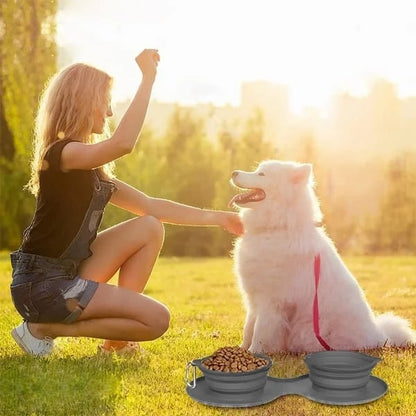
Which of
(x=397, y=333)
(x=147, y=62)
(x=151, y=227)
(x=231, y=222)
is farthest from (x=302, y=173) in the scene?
(x=397, y=333)

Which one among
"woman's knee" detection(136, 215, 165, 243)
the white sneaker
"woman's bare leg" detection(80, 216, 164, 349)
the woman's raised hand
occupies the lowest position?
the white sneaker

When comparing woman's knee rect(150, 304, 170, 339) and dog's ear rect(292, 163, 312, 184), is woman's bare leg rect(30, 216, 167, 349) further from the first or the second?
dog's ear rect(292, 163, 312, 184)

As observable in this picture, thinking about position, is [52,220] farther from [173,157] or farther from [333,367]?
[173,157]

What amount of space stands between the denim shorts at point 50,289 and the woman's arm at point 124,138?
619 mm

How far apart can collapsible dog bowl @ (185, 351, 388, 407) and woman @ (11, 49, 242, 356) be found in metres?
0.72

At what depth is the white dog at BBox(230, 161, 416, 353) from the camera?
162 inches

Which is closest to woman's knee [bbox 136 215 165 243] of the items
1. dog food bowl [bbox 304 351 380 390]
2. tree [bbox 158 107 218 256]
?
dog food bowl [bbox 304 351 380 390]

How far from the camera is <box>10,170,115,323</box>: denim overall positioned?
372 cm

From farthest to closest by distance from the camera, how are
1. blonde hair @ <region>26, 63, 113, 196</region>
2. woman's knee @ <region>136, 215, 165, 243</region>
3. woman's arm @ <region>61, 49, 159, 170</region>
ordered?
woman's knee @ <region>136, 215, 165, 243</region> < blonde hair @ <region>26, 63, 113, 196</region> < woman's arm @ <region>61, 49, 159, 170</region>

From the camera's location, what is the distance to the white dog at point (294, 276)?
411 centimetres

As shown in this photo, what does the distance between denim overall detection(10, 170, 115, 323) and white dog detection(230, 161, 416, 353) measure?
1.03 metres

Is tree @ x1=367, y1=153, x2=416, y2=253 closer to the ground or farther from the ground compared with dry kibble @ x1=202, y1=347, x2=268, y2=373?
closer to the ground

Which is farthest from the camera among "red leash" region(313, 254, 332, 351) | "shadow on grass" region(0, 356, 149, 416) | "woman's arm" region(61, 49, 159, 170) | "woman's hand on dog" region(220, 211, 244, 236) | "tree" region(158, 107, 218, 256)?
"tree" region(158, 107, 218, 256)

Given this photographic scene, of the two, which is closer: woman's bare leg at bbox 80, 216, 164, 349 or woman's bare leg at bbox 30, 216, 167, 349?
woman's bare leg at bbox 30, 216, 167, 349
